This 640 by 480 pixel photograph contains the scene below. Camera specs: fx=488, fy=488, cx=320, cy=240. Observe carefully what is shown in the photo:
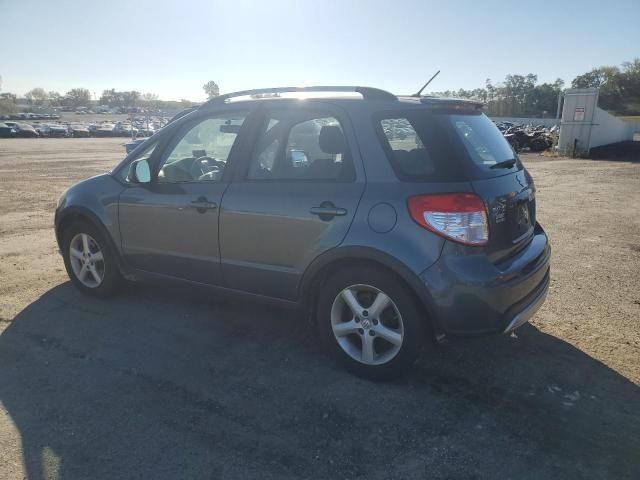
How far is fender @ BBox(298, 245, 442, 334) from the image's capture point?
9.44 ft

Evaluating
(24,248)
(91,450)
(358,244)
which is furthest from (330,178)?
(24,248)

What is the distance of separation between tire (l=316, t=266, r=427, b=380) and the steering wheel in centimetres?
129

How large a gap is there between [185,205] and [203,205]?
0.21 metres

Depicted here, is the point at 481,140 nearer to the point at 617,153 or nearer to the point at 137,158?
the point at 137,158

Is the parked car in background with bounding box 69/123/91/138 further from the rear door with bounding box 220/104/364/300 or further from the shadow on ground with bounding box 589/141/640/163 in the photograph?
the rear door with bounding box 220/104/364/300

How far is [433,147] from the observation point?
2947 millimetres

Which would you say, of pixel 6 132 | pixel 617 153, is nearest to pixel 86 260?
pixel 617 153

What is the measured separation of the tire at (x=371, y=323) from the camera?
2.99 m

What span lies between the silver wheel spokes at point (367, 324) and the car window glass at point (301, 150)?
0.79 m

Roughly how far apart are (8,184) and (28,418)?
40.8ft

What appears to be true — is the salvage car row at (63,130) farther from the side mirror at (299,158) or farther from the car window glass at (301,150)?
the side mirror at (299,158)

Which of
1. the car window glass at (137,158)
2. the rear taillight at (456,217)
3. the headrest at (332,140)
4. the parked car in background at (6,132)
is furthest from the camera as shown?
the parked car in background at (6,132)

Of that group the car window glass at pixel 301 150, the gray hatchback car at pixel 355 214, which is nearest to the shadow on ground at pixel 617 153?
the gray hatchback car at pixel 355 214

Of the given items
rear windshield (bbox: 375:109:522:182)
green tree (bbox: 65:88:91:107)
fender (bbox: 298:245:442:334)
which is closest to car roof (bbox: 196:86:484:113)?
rear windshield (bbox: 375:109:522:182)
